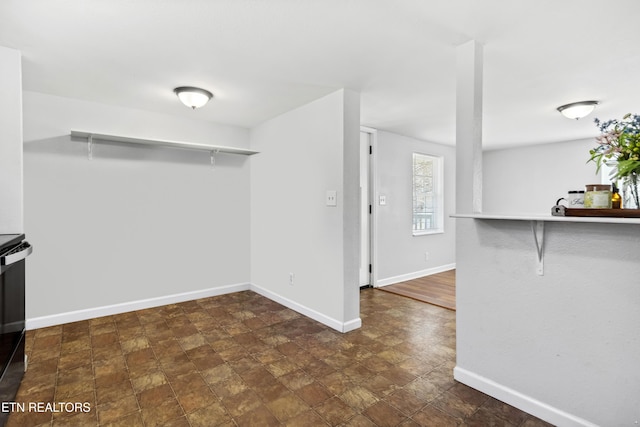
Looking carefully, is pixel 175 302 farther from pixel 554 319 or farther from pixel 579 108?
pixel 579 108

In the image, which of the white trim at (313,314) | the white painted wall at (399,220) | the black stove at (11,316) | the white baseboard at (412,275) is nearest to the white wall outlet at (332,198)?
the white trim at (313,314)

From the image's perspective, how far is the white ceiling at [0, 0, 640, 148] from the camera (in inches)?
69.7

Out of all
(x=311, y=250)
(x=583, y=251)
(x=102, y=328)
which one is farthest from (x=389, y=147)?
(x=102, y=328)

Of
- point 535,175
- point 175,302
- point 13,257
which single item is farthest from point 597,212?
point 535,175

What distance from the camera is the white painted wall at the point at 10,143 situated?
2133 millimetres

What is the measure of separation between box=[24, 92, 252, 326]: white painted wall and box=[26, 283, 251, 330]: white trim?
22mm

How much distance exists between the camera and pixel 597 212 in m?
1.54

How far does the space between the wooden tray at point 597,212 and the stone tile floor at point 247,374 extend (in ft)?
3.72

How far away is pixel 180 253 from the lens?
3850mm

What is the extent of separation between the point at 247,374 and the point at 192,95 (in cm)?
236

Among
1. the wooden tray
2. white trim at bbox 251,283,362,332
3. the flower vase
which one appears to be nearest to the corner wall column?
the wooden tray

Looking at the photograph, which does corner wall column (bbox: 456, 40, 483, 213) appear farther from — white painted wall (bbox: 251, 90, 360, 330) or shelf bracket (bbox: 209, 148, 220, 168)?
shelf bracket (bbox: 209, 148, 220, 168)

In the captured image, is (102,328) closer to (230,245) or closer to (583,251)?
(230,245)

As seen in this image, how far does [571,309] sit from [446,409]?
2.86 ft
